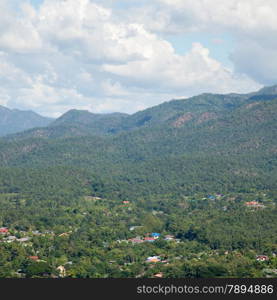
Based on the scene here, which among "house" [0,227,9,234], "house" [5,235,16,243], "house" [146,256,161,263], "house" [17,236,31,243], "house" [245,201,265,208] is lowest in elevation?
"house" [146,256,161,263]

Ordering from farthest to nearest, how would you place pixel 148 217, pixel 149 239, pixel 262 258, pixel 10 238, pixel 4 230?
pixel 148 217, pixel 4 230, pixel 149 239, pixel 10 238, pixel 262 258

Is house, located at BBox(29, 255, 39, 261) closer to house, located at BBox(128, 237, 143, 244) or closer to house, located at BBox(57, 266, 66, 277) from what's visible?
house, located at BBox(57, 266, 66, 277)

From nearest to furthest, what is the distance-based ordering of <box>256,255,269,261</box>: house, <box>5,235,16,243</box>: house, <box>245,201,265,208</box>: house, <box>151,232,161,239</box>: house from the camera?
1. <box>256,255,269,261</box>: house
2. <box>5,235,16,243</box>: house
3. <box>151,232,161,239</box>: house
4. <box>245,201,265,208</box>: house

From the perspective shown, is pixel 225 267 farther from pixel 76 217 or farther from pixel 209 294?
pixel 76 217

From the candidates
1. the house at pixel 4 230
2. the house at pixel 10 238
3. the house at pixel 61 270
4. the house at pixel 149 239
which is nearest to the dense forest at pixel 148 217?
the house at pixel 149 239

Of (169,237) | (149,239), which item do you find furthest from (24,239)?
(169,237)

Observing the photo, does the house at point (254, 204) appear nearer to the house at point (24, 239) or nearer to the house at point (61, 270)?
the house at point (24, 239)

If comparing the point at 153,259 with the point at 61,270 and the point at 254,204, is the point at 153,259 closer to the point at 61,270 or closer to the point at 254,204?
the point at 61,270

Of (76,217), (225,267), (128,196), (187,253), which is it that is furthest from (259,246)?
(128,196)

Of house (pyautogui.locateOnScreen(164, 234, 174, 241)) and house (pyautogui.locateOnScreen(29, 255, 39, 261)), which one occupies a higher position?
house (pyautogui.locateOnScreen(29, 255, 39, 261))

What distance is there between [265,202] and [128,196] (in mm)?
33102

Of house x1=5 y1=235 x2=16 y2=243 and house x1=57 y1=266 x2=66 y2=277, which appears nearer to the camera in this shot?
house x1=57 y1=266 x2=66 y2=277

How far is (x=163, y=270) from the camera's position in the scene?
80062 millimetres

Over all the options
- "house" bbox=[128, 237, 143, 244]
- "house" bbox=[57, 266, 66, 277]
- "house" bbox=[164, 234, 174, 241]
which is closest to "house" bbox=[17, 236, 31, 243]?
"house" bbox=[128, 237, 143, 244]
